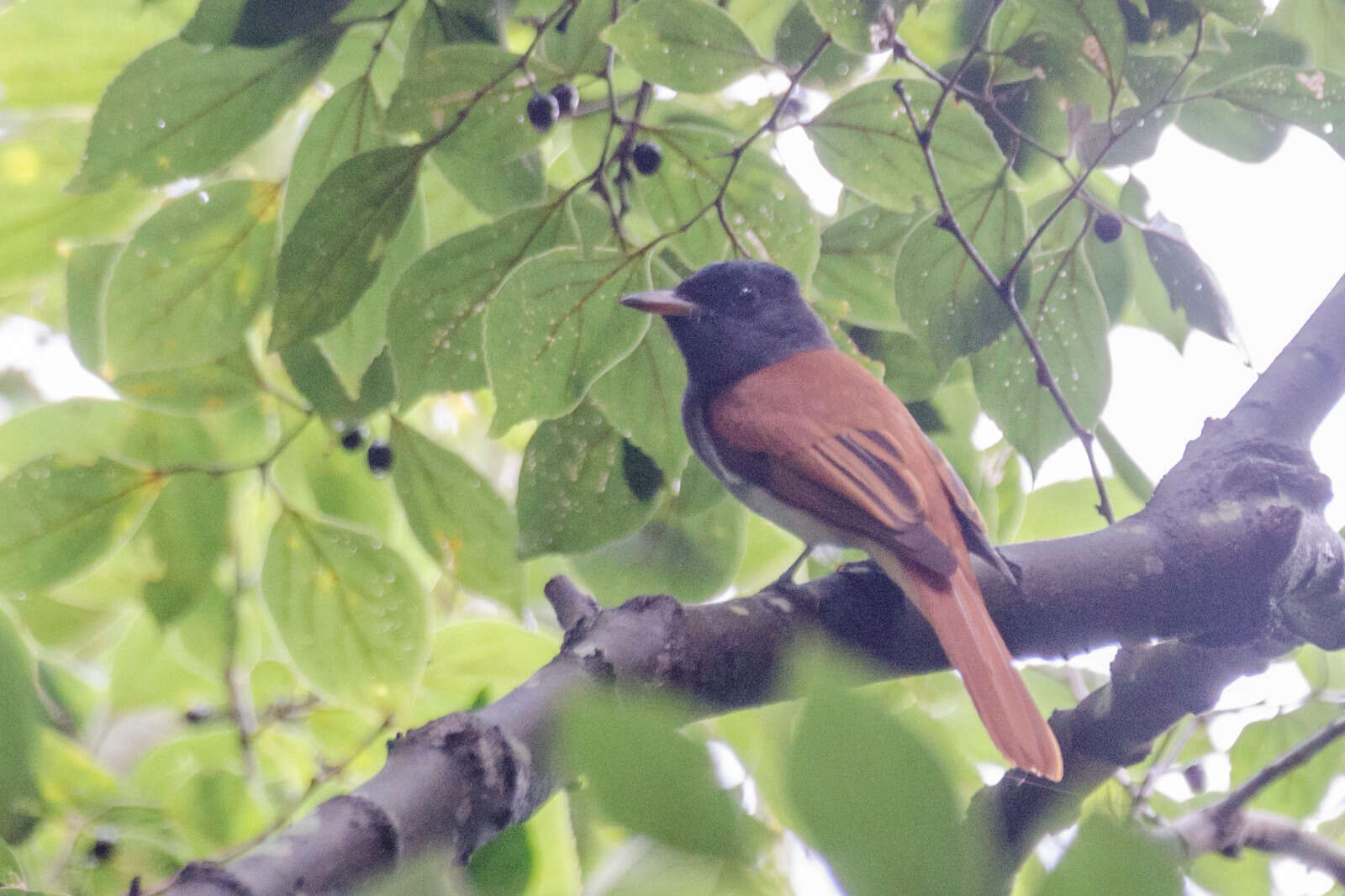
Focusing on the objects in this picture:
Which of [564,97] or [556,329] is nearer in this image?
[556,329]

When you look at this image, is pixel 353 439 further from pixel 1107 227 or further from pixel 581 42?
pixel 1107 227

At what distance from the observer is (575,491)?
134 cm

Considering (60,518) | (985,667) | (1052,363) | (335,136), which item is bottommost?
(60,518)

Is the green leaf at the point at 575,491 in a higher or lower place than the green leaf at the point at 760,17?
lower

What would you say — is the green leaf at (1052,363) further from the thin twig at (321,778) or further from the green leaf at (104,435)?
the green leaf at (104,435)

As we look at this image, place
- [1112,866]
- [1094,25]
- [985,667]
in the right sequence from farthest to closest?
1. [1094,25]
2. [985,667]
3. [1112,866]

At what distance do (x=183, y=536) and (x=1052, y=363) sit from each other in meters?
1.22

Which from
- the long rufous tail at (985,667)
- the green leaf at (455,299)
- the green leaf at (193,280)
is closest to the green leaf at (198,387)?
the green leaf at (193,280)

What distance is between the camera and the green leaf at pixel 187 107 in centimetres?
129

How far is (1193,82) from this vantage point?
139 centimetres

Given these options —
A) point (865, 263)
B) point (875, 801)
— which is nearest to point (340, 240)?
point (865, 263)

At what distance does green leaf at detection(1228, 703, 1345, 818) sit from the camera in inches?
62.7

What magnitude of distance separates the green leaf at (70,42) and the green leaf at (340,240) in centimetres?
47

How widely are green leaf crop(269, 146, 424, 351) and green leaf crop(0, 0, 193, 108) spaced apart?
471 mm
